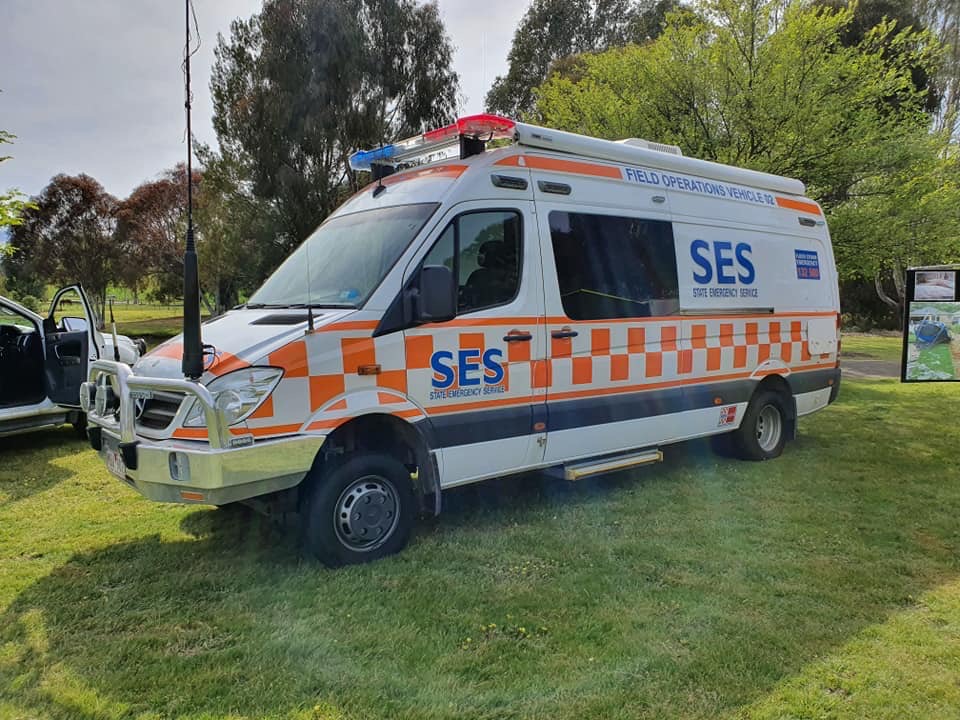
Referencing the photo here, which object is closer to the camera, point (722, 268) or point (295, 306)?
point (295, 306)

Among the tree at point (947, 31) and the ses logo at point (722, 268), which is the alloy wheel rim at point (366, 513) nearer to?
the ses logo at point (722, 268)

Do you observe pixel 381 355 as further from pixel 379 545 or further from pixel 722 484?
pixel 722 484

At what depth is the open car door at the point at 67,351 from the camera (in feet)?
23.7

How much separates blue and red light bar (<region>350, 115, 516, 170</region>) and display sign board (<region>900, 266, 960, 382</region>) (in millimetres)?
4845

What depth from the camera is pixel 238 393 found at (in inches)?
140

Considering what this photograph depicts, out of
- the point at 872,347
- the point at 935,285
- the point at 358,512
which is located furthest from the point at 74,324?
the point at 872,347

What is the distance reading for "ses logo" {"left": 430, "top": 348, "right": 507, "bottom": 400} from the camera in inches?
166

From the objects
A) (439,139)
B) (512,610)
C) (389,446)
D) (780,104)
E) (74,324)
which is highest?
(780,104)

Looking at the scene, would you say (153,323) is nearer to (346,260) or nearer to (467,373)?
(346,260)

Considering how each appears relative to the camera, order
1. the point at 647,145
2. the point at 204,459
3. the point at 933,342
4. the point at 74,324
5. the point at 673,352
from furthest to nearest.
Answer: the point at 74,324 → the point at 933,342 → the point at 647,145 → the point at 673,352 → the point at 204,459

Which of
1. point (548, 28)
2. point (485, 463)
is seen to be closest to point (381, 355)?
point (485, 463)

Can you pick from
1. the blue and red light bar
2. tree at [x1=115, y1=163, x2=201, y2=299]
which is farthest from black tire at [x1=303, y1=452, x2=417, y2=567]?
tree at [x1=115, y1=163, x2=201, y2=299]

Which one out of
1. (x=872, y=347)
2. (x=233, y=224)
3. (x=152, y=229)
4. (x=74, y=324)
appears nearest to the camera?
(x=74, y=324)

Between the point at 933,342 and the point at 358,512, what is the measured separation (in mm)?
6162
